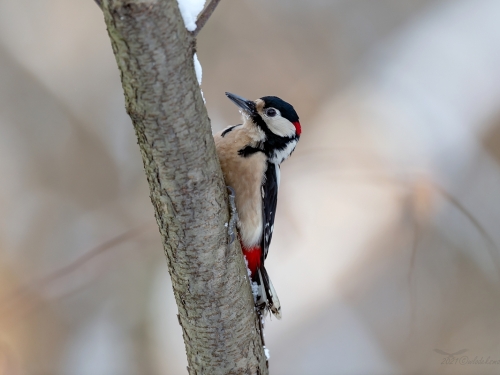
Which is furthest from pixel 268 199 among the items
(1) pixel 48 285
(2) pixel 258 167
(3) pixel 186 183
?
(1) pixel 48 285

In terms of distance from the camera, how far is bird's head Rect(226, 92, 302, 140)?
1.22 meters

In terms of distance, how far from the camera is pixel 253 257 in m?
1.17

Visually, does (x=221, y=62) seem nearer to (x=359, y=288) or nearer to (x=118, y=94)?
(x=118, y=94)

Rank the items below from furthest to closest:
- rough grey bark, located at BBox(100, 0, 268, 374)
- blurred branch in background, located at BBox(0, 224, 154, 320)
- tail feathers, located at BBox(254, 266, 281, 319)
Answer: blurred branch in background, located at BBox(0, 224, 154, 320) < tail feathers, located at BBox(254, 266, 281, 319) < rough grey bark, located at BBox(100, 0, 268, 374)

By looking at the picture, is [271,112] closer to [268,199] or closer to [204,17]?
[268,199]

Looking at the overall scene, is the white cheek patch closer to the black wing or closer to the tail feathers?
the black wing

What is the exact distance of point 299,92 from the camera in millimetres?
1618

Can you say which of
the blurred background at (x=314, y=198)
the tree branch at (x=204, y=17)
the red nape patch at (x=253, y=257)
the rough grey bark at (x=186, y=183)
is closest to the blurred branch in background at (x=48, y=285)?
the blurred background at (x=314, y=198)

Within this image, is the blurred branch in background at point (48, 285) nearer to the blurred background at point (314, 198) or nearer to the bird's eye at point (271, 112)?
the blurred background at point (314, 198)

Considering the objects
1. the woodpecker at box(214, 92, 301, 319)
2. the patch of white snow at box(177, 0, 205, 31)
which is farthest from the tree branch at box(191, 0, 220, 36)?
the woodpecker at box(214, 92, 301, 319)

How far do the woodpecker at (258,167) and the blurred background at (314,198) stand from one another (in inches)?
16.2

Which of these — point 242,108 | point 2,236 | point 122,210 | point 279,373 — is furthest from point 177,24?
point 279,373

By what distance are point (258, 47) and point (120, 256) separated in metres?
0.94

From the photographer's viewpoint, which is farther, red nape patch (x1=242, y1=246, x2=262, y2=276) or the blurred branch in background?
the blurred branch in background
